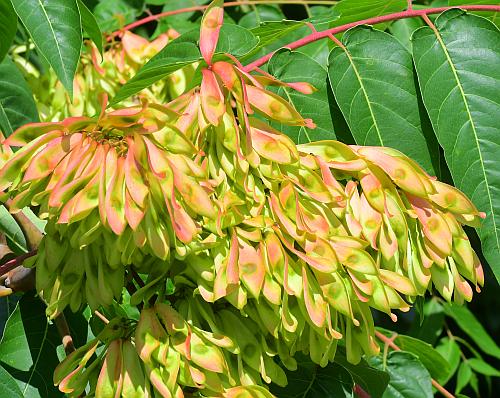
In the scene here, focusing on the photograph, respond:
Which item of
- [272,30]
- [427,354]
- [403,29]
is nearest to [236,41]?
[272,30]

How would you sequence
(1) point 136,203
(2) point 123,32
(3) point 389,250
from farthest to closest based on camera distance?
(2) point 123,32 → (3) point 389,250 → (1) point 136,203

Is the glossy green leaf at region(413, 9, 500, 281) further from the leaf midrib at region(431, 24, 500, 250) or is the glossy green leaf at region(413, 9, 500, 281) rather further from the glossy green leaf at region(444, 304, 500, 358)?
the glossy green leaf at region(444, 304, 500, 358)

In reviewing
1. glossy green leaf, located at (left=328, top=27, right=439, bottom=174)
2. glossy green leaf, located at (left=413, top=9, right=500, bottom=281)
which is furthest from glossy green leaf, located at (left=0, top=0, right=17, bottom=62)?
glossy green leaf, located at (left=413, top=9, right=500, bottom=281)

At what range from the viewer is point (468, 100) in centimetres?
140

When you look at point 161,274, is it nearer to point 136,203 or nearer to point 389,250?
→ point 136,203

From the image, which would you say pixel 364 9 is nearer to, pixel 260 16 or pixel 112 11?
pixel 260 16

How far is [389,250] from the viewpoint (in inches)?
44.7

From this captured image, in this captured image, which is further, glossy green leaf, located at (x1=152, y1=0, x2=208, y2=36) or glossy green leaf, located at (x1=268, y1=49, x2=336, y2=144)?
glossy green leaf, located at (x1=152, y1=0, x2=208, y2=36)

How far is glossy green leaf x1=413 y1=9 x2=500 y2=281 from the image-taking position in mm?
1341

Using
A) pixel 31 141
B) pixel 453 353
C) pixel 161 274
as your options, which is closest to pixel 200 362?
pixel 161 274

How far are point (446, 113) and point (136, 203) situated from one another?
1.93 feet

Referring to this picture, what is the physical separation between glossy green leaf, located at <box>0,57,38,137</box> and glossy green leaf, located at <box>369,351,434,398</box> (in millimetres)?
837

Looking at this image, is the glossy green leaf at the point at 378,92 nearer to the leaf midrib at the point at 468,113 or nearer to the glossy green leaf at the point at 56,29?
the leaf midrib at the point at 468,113

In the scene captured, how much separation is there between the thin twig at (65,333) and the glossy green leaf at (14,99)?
55 centimetres
